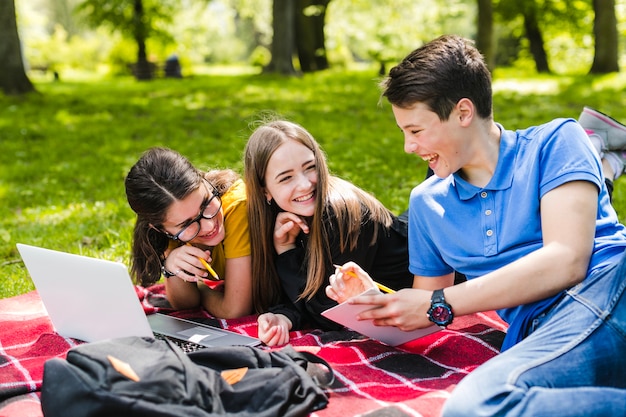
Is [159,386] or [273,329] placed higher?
[159,386]

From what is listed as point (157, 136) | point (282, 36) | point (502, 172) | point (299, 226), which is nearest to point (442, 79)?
point (502, 172)

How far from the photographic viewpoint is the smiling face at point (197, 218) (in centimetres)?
302

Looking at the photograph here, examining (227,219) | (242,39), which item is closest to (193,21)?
(242,39)

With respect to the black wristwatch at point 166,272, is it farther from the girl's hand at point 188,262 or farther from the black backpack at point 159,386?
the black backpack at point 159,386

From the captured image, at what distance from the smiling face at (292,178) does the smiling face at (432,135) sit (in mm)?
694

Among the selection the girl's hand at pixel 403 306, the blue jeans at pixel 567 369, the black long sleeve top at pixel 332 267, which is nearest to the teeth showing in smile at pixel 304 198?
the black long sleeve top at pixel 332 267

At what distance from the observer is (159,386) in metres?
2.08

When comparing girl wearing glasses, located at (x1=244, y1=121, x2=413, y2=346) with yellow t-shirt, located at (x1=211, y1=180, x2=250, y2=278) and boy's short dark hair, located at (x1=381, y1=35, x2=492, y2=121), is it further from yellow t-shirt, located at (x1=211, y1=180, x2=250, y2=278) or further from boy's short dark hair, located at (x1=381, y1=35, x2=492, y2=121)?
boy's short dark hair, located at (x1=381, y1=35, x2=492, y2=121)

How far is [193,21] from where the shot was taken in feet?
99.1

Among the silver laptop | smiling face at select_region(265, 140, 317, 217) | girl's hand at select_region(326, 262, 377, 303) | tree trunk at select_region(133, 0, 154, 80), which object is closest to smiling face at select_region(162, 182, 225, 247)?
smiling face at select_region(265, 140, 317, 217)

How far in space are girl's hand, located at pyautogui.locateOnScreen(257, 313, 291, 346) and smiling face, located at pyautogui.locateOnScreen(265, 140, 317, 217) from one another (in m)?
0.50

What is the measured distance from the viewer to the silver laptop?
254 centimetres

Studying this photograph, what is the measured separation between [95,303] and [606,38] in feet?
43.3

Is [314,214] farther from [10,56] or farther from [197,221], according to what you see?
[10,56]
